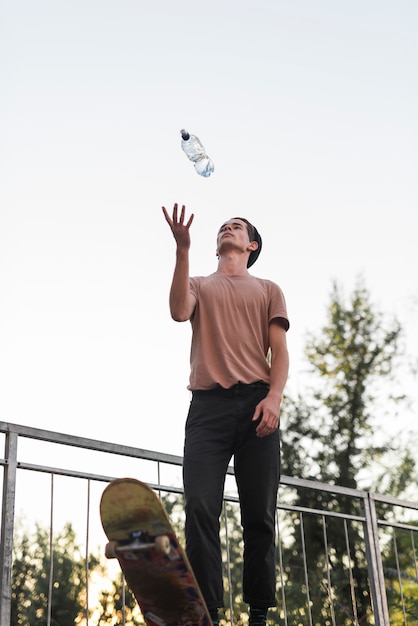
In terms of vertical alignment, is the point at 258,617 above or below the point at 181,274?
below

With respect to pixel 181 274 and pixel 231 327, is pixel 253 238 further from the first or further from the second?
pixel 181 274

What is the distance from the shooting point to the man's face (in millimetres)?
3256

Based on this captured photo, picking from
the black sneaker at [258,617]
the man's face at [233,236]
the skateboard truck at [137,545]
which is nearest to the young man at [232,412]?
the black sneaker at [258,617]

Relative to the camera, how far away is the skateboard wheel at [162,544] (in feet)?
6.83

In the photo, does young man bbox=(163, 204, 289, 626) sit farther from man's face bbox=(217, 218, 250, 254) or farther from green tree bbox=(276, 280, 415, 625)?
green tree bbox=(276, 280, 415, 625)

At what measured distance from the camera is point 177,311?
2.91 metres

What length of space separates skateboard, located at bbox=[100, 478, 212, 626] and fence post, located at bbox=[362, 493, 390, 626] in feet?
8.70

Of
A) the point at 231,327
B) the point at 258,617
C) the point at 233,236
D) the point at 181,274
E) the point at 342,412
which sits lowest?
the point at 258,617

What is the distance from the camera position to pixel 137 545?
2164 millimetres

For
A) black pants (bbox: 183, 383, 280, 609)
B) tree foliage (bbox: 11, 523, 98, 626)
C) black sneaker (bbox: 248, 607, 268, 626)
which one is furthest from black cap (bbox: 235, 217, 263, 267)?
tree foliage (bbox: 11, 523, 98, 626)

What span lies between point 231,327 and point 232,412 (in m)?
0.39

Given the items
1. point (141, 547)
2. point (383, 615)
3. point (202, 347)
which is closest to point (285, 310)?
point (202, 347)

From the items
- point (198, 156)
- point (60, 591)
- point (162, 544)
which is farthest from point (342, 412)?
point (162, 544)

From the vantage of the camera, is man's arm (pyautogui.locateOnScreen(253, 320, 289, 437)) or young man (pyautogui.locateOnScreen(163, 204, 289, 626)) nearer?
young man (pyautogui.locateOnScreen(163, 204, 289, 626))
